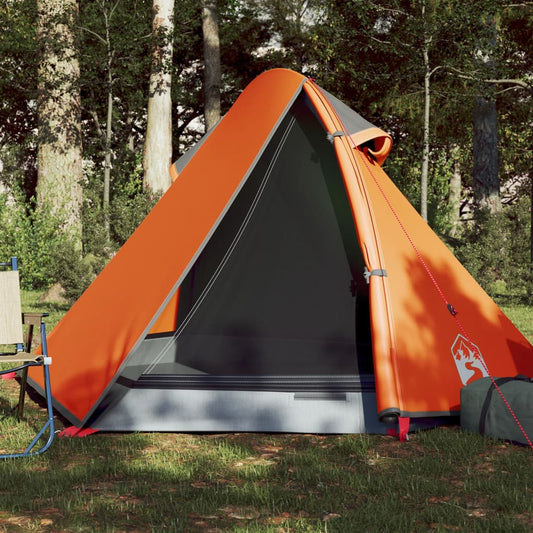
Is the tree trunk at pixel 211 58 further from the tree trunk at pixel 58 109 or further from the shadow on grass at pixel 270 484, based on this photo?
the shadow on grass at pixel 270 484

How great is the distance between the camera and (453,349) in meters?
4.96

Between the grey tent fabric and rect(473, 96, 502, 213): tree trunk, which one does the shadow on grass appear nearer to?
the grey tent fabric

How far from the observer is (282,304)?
19.7 ft

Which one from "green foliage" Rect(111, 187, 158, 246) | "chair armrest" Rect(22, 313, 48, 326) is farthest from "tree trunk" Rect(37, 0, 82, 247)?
"chair armrest" Rect(22, 313, 48, 326)

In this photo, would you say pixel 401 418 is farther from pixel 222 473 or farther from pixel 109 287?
pixel 109 287

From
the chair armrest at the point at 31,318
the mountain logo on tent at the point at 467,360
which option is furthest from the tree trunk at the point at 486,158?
the chair armrest at the point at 31,318

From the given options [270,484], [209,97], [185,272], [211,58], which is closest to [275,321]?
[185,272]

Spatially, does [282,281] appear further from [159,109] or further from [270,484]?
[159,109]

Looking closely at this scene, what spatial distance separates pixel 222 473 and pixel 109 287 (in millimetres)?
1797

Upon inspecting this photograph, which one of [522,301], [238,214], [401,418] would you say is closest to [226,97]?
[522,301]

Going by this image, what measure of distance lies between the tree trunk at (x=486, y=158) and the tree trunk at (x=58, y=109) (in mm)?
7792

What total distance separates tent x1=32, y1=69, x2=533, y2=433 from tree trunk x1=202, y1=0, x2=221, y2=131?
11498mm

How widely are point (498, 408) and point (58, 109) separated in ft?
33.8

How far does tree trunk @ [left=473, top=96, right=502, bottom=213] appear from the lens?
15.8 m
